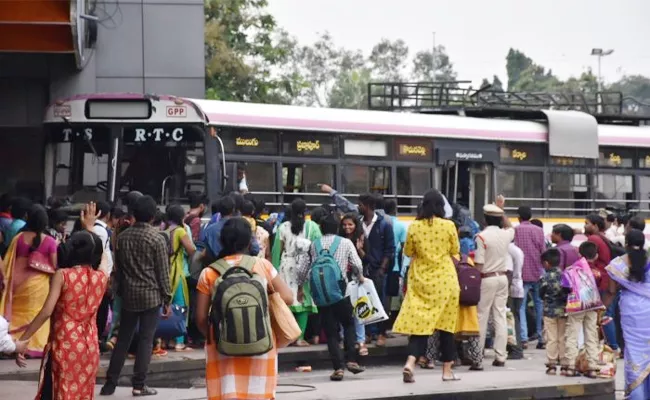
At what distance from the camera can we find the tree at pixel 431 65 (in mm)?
99000

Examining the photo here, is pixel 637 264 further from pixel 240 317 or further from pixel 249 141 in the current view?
pixel 249 141

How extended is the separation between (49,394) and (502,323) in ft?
20.5

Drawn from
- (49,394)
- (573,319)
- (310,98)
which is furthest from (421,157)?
(310,98)

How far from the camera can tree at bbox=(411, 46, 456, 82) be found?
99.0 metres

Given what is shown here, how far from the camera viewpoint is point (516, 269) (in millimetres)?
15859

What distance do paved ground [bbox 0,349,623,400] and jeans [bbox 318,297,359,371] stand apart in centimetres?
25

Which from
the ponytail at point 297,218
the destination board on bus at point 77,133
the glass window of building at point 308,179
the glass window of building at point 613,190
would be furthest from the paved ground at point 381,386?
the glass window of building at point 613,190

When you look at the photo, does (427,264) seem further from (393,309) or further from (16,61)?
(16,61)

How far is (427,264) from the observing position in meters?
12.0

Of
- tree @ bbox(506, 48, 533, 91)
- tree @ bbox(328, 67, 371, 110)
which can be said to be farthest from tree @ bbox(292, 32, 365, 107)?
tree @ bbox(506, 48, 533, 91)

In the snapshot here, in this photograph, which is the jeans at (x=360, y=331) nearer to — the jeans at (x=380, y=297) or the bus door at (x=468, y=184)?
the jeans at (x=380, y=297)

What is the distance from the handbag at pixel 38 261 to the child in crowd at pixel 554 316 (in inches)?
189

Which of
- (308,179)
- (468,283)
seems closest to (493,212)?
(468,283)

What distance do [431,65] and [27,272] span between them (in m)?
89.7
